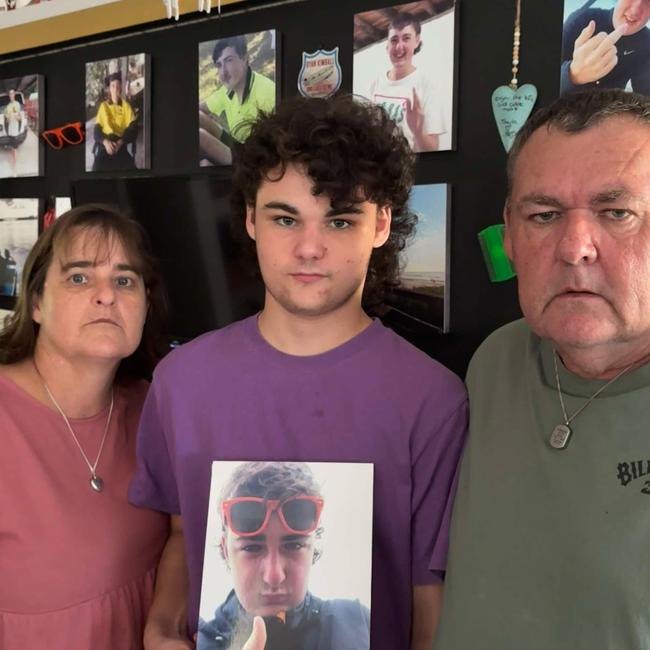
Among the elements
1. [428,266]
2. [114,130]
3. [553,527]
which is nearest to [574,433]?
[553,527]

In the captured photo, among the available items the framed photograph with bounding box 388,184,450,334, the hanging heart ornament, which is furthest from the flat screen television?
the hanging heart ornament

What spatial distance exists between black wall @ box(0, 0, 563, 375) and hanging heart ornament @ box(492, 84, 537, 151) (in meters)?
0.02

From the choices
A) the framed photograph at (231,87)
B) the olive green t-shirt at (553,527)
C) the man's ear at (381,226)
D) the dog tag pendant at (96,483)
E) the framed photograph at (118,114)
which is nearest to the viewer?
the olive green t-shirt at (553,527)

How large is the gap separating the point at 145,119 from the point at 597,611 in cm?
172

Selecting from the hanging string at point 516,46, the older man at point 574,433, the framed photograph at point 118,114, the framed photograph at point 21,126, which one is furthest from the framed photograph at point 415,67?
the framed photograph at point 21,126

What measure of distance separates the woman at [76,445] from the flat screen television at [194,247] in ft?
0.89

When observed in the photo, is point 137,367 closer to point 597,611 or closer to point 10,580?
point 10,580

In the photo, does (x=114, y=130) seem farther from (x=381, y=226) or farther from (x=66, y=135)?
(x=381, y=226)

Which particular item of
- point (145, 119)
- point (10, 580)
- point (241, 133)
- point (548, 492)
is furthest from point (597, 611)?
point (145, 119)

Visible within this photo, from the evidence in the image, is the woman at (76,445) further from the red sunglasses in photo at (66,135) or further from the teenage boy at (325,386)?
the red sunglasses in photo at (66,135)

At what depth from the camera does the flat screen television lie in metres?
1.70

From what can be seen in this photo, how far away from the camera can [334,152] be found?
1114 mm

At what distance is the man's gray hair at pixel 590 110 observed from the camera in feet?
2.68

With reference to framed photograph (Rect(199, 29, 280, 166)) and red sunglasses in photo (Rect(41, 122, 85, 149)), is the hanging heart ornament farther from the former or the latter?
red sunglasses in photo (Rect(41, 122, 85, 149))
